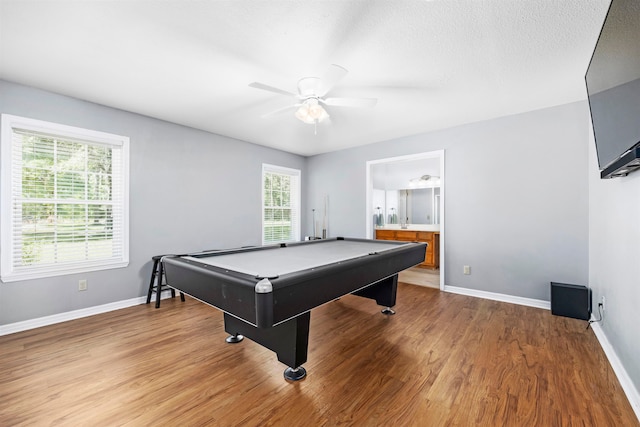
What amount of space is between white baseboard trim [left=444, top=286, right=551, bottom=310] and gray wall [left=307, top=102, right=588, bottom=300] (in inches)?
2.1

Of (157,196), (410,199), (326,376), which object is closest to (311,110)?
(326,376)

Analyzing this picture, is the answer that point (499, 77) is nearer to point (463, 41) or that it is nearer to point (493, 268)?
point (463, 41)

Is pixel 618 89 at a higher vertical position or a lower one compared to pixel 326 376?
higher

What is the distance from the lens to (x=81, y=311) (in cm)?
298

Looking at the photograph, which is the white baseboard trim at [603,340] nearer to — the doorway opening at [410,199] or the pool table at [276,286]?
the doorway opening at [410,199]

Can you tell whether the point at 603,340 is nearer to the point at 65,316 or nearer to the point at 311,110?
the point at 311,110

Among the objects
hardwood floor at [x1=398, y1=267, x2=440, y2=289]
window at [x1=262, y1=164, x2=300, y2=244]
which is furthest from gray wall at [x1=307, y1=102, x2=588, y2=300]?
window at [x1=262, y1=164, x2=300, y2=244]

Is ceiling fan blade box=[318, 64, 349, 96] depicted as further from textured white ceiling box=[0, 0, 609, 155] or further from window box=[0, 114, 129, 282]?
window box=[0, 114, 129, 282]

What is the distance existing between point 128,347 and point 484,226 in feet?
14.0

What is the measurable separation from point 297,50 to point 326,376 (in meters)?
2.43

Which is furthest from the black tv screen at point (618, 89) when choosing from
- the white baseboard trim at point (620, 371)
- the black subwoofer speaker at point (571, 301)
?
the black subwoofer speaker at point (571, 301)

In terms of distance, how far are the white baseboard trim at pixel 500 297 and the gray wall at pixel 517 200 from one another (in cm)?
5

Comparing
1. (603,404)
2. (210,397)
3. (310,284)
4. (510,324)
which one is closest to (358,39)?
(310,284)

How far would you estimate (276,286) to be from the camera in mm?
1358
